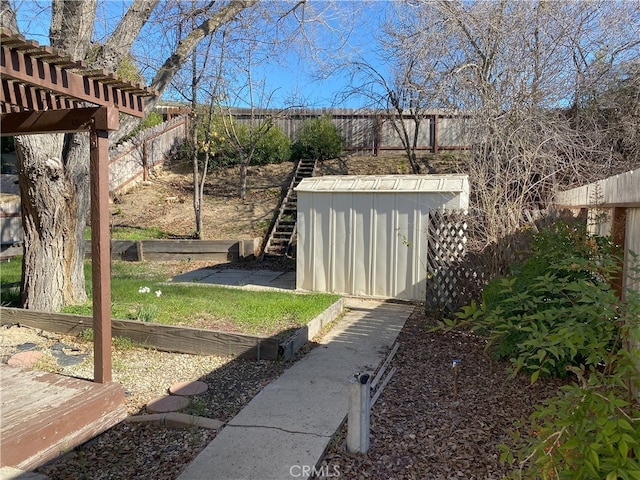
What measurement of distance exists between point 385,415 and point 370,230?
14.9ft

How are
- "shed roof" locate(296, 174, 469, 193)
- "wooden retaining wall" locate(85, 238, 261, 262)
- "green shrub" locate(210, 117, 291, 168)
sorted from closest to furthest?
"shed roof" locate(296, 174, 469, 193)
"wooden retaining wall" locate(85, 238, 261, 262)
"green shrub" locate(210, 117, 291, 168)

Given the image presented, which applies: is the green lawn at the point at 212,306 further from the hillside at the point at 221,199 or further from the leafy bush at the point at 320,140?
the leafy bush at the point at 320,140

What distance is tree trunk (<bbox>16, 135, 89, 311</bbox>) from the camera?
19.2ft

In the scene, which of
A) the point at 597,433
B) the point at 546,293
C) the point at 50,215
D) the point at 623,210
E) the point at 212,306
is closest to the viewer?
the point at 597,433

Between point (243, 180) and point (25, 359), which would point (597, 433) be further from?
point (243, 180)

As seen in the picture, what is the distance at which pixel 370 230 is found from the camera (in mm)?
7914

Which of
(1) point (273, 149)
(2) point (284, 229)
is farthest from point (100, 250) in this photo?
(1) point (273, 149)

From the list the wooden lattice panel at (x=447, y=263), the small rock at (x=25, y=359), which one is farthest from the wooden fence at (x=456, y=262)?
the small rock at (x=25, y=359)

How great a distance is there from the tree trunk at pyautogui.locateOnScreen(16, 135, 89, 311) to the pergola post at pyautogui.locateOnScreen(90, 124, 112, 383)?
276 centimetres

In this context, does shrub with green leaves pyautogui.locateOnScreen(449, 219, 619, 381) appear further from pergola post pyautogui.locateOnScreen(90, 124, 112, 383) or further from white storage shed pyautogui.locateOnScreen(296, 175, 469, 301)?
pergola post pyautogui.locateOnScreen(90, 124, 112, 383)

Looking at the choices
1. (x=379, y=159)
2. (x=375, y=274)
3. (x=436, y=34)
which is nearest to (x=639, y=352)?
(x=375, y=274)

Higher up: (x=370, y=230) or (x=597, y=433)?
(x=370, y=230)

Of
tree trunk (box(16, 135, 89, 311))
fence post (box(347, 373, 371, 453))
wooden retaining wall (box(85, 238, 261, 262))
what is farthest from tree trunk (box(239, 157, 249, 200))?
fence post (box(347, 373, 371, 453))

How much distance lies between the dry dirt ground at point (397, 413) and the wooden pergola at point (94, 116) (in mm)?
717
